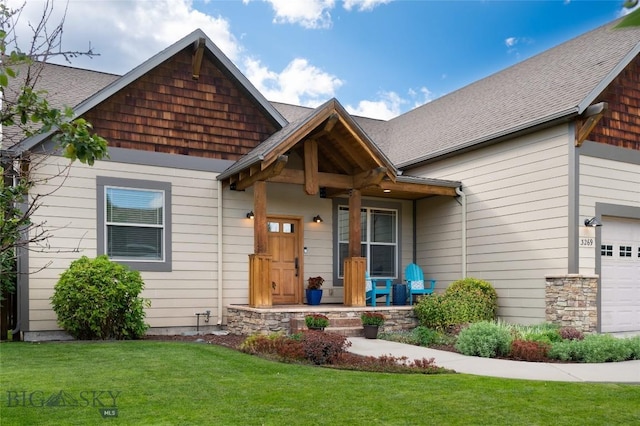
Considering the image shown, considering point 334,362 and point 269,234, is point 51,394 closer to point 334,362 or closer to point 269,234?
point 334,362

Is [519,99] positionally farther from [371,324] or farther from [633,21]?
[633,21]

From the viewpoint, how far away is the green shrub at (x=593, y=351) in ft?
27.4

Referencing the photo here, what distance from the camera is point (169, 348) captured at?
341 inches

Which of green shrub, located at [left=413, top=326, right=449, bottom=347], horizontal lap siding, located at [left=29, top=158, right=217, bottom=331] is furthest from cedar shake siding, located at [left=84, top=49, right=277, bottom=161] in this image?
green shrub, located at [left=413, top=326, right=449, bottom=347]

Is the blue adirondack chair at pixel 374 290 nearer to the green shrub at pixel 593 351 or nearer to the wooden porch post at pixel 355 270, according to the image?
the wooden porch post at pixel 355 270

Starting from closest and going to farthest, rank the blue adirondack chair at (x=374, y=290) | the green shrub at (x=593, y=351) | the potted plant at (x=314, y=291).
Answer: the green shrub at (x=593, y=351) < the potted plant at (x=314, y=291) < the blue adirondack chair at (x=374, y=290)

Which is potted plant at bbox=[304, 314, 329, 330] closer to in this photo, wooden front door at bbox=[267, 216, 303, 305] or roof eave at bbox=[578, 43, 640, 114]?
wooden front door at bbox=[267, 216, 303, 305]

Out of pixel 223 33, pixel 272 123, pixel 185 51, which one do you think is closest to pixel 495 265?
pixel 272 123

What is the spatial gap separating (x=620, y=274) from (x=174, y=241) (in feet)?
29.7

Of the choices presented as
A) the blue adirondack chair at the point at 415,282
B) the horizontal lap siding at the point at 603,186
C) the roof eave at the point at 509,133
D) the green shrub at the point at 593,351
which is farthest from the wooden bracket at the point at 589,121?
the blue adirondack chair at the point at 415,282

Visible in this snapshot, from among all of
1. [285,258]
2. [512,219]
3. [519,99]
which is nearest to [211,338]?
[285,258]

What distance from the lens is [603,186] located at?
11203 millimetres

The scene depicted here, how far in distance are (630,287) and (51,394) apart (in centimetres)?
1093

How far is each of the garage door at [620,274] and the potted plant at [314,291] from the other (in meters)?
5.67
